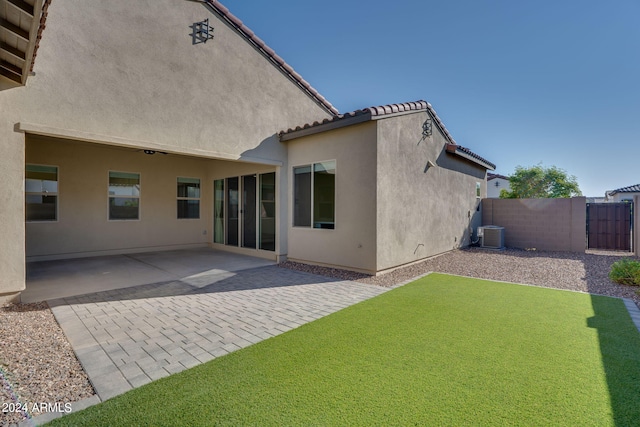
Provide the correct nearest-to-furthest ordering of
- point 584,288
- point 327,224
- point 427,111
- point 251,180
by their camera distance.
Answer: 1. point 584,288
2. point 327,224
3. point 427,111
4. point 251,180

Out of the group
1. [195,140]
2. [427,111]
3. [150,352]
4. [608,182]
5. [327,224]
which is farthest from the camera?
[608,182]

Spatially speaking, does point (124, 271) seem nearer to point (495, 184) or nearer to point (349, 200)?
point (349, 200)

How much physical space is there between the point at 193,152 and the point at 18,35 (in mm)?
3746

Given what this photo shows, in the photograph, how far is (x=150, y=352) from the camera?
3785mm

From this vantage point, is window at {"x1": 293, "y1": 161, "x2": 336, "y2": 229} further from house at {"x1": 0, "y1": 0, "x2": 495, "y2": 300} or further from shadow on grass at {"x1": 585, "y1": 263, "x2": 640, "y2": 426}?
shadow on grass at {"x1": 585, "y1": 263, "x2": 640, "y2": 426}

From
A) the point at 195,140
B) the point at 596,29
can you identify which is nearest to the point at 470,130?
the point at 596,29

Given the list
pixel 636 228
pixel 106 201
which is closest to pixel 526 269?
pixel 636 228

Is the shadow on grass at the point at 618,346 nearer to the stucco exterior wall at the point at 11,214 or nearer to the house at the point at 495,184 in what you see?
the stucco exterior wall at the point at 11,214

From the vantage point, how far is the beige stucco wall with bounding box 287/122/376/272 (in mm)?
7932

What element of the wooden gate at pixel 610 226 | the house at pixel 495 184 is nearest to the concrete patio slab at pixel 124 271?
the wooden gate at pixel 610 226

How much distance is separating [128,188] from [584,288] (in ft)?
47.2

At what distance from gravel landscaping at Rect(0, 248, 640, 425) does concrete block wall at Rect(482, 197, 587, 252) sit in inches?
38.7

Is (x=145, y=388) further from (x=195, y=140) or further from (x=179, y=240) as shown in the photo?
(x=179, y=240)

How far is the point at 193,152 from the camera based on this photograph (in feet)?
25.1
